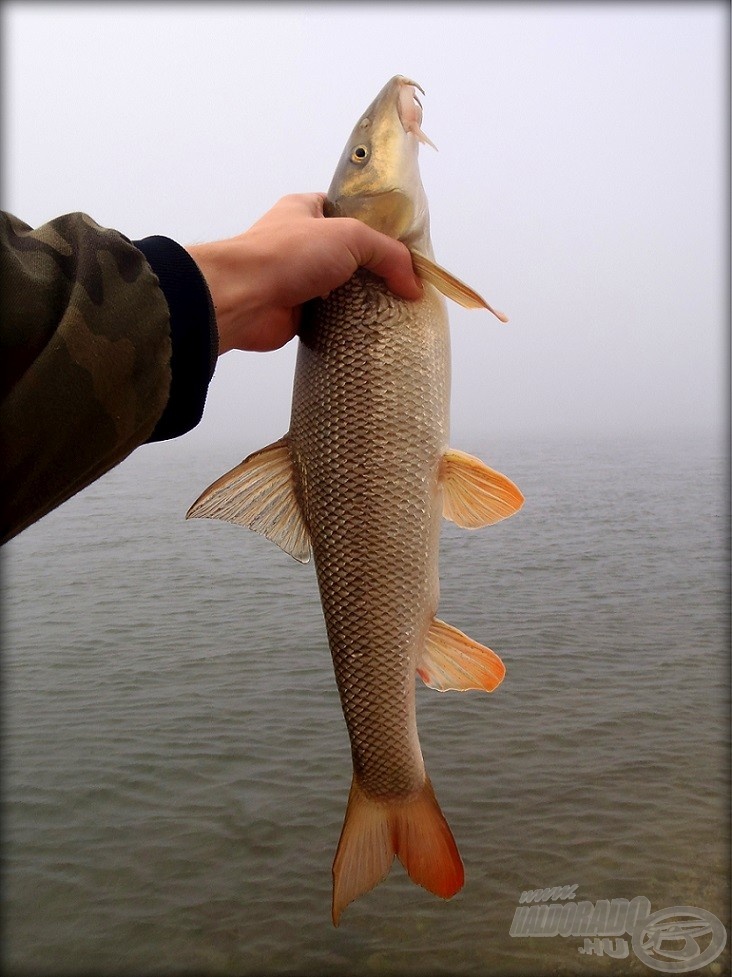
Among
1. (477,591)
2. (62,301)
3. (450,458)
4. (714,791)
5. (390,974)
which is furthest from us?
(477,591)

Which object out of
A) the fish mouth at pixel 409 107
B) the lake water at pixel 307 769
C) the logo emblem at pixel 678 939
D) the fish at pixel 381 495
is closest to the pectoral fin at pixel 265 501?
the fish at pixel 381 495

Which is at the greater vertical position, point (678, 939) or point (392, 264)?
point (392, 264)

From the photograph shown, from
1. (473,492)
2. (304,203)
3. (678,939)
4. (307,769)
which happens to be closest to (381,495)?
(473,492)

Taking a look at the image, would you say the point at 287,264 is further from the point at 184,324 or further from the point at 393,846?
the point at 393,846

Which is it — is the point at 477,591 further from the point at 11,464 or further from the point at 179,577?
the point at 11,464

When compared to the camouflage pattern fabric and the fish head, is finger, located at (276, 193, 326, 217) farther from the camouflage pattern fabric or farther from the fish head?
the camouflage pattern fabric

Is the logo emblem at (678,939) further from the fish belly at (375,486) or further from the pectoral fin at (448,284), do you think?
the pectoral fin at (448,284)

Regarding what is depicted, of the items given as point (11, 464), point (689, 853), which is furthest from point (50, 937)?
point (11, 464)
